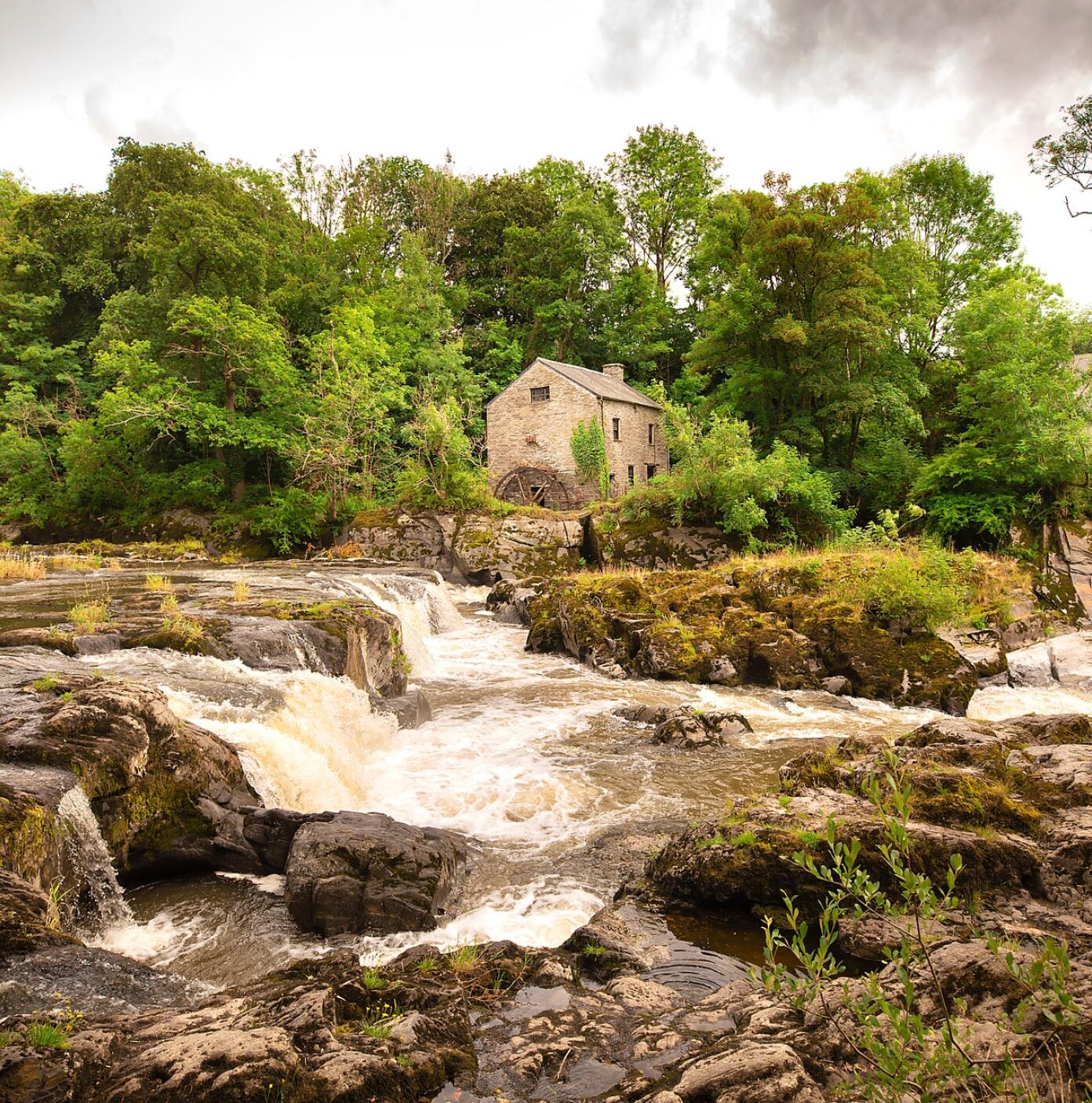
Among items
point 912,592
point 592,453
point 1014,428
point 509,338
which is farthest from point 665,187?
point 912,592

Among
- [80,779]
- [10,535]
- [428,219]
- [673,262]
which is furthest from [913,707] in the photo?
[428,219]

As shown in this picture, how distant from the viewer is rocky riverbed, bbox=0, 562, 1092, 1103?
335 cm

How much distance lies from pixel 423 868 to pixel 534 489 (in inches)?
1137

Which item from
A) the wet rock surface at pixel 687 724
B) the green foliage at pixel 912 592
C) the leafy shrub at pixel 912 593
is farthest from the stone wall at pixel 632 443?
the wet rock surface at pixel 687 724

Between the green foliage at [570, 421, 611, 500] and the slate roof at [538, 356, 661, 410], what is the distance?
1819mm

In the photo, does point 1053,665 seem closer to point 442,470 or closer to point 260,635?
point 260,635

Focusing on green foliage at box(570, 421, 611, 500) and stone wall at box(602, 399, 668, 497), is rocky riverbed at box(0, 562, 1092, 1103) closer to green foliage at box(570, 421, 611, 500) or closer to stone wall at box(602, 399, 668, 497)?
green foliage at box(570, 421, 611, 500)

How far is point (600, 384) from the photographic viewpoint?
34.8 m

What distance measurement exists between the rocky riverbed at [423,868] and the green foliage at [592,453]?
21.4 metres

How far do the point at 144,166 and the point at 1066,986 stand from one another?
1919 inches

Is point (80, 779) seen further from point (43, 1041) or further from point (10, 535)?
point (10, 535)

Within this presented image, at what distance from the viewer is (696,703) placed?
41.8ft

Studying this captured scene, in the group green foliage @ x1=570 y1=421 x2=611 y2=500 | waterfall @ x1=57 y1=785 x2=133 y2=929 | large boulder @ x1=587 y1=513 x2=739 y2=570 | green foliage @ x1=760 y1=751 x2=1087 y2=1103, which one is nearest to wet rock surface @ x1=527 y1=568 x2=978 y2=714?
large boulder @ x1=587 y1=513 x2=739 y2=570

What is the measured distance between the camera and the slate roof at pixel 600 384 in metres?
33.7
